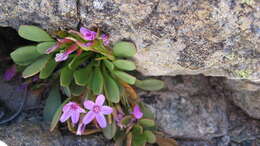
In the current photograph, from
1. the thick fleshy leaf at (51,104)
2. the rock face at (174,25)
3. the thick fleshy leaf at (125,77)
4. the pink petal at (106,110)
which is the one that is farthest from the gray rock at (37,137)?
the rock face at (174,25)

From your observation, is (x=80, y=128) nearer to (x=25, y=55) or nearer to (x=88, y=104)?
(x=88, y=104)

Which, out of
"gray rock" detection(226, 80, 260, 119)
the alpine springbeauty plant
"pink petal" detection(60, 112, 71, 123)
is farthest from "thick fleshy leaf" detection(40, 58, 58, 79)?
"gray rock" detection(226, 80, 260, 119)

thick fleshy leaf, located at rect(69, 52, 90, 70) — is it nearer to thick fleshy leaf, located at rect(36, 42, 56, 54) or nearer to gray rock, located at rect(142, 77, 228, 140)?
thick fleshy leaf, located at rect(36, 42, 56, 54)

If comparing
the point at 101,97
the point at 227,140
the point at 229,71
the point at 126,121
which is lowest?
the point at 227,140

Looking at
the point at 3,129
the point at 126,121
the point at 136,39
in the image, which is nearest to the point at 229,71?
the point at 136,39

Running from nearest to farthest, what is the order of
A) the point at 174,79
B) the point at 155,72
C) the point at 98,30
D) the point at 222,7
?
1. the point at 222,7
2. the point at 98,30
3. the point at 155,72
4. the point at 174,79

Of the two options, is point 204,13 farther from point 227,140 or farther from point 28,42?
point 28,42
